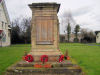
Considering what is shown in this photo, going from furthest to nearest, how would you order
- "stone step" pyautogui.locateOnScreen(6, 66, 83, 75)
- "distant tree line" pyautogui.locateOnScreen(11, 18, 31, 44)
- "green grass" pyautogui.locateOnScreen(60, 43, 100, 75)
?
"distant tree line" pyautogui.locateOnScreen(11, 18, 31, 44) → "green grass" pyautogui.locateOnScreen(60, 43, 100, 75) → "stone step" pyautogui.locateOnScreen(6, 66, 83, 75)

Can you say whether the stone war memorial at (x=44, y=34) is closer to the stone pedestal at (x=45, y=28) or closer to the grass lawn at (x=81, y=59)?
the stone pedestal at (x=45, y=28)

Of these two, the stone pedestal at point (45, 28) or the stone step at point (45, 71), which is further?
the stone pedestal at point (45, 28)

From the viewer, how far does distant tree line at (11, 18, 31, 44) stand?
145 feet

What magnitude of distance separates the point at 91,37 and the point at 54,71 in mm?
55522

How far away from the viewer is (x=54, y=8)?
8094 mm

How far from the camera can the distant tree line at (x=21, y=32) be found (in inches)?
1741

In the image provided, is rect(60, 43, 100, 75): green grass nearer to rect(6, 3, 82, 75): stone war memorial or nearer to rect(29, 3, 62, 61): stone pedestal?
rect(6, 3, 82, 75): stone war memorial

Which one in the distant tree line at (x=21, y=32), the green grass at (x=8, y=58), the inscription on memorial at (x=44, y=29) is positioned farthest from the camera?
the distant tree line at (x=21, y=32)

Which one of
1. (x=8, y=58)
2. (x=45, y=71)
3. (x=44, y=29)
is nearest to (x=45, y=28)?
(x=44, y=29)

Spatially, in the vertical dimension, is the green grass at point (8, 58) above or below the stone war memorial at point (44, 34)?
below

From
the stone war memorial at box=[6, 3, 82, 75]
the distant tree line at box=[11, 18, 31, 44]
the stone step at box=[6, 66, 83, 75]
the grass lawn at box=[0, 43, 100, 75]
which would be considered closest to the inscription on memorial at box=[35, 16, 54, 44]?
the stone war memorial at box=[6, 3, 82, 75]

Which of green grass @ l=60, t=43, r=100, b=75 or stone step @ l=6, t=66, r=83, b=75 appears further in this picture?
green grass @ l=60, t=43, r=100, b=75

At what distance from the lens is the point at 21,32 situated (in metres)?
49.0

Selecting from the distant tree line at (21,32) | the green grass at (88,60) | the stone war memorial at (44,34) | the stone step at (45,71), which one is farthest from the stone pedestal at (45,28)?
the distant tree line at (21,32)
